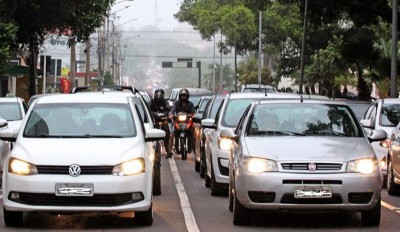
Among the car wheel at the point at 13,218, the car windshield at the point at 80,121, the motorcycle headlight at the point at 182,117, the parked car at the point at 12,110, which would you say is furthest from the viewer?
the motorcycle headlight at the point at 182,117

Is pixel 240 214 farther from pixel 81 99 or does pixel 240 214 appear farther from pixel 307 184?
pixel 81 99

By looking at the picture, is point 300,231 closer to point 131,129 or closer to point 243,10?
point 131,129

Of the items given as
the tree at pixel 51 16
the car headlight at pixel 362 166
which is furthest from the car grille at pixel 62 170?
the tree at pixel 51 16

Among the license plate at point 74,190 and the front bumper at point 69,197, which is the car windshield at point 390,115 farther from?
the license plate at point 74,190

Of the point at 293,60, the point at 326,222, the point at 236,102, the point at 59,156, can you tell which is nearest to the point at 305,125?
the point at 326,222

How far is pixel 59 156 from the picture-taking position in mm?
10445

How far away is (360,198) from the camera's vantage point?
1062cm

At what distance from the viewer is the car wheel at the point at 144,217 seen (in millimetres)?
10984

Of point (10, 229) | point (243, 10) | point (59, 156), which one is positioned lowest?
point (10, 229)

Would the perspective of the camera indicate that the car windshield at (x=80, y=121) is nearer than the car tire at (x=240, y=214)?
No

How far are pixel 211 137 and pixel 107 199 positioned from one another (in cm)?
→ 537

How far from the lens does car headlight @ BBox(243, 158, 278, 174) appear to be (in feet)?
34.8

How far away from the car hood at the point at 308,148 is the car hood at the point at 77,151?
1.42 meters

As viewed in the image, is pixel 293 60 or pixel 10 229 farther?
pixel 293 60
